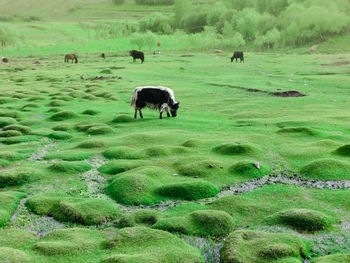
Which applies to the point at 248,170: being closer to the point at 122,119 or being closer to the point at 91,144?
the point at 91,144

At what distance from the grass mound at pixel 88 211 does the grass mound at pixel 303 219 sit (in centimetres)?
543

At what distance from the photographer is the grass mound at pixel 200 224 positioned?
33.0 feet

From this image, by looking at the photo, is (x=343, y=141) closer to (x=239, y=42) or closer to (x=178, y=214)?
(x=178, y=214)

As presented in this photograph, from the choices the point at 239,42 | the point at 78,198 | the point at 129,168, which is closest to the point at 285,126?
the point at 129,168

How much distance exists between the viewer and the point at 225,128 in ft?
77.6

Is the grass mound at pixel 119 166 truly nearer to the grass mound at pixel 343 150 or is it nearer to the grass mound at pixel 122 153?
the grass mound at pixel 122 153

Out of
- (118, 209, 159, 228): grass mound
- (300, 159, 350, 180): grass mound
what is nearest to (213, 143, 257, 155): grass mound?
(300, 159, 350, 180): grass mound

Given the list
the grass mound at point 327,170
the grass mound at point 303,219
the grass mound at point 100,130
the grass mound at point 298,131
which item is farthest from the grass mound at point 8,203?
the grass mound at point 298,131

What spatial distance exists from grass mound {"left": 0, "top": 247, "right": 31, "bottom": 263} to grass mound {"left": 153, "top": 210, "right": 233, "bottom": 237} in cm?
370

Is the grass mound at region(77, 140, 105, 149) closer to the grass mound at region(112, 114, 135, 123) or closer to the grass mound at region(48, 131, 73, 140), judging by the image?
the grass mound at region(48, 131, 73, 140)

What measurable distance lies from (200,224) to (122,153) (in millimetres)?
8544

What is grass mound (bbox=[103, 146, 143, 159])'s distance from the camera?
17469 millimetres

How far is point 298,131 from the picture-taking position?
70.4ft

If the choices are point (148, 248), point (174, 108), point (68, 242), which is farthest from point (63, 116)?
point (148, 248)
